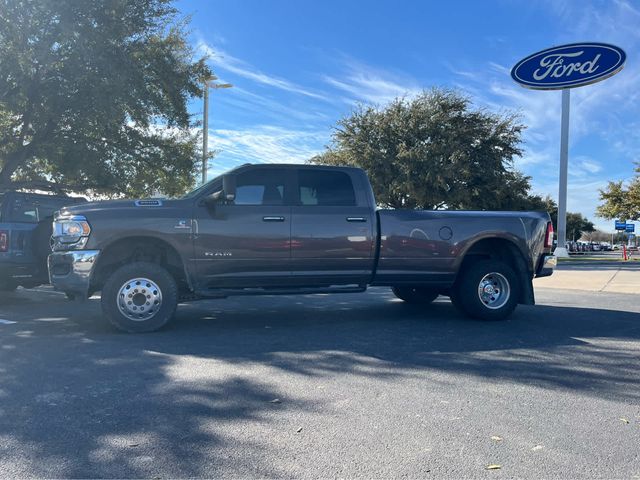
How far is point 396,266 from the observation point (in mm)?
7098

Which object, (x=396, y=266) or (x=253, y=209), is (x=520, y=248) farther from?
(x=253, y=209)

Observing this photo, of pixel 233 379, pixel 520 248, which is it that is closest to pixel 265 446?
pixel 233 379

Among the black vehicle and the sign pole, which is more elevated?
the sign pole

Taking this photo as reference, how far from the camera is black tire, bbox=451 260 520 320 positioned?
7344 millimetres

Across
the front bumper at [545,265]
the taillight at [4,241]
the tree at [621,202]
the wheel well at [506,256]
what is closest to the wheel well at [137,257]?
the taillight at [4,241]

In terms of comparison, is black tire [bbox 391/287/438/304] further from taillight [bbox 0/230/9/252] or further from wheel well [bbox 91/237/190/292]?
taillight [bbox 0/230/9/252]

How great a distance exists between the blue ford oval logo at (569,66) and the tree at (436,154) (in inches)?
205

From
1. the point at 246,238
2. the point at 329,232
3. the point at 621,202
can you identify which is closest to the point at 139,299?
the point at 246,238

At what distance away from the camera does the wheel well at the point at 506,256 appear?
745 centimetres

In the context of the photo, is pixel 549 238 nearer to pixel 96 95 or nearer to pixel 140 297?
pixel 140 297

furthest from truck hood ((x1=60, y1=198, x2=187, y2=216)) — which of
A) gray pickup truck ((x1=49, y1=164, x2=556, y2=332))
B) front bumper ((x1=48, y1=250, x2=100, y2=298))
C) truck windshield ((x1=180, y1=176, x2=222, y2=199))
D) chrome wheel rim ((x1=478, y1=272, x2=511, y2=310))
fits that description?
chrome wheel rim ((x1=478, y1=272, x2=511, y2=310))

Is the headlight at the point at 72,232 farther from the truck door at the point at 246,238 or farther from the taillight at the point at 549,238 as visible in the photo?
the taillight at the point at 549,238

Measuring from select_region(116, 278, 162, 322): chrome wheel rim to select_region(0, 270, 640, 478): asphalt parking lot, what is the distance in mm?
302

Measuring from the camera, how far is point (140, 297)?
251 inches
